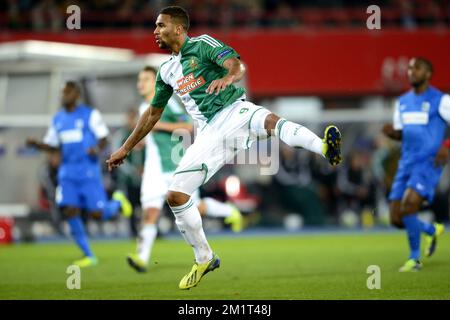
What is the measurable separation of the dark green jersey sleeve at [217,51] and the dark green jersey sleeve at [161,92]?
67 centimetres

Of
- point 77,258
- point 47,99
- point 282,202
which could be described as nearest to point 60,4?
point 47,99

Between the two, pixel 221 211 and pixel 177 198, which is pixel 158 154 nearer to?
pixel 221 211

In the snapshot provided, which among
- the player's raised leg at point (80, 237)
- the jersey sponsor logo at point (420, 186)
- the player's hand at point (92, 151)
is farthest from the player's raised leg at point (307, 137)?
the player's raised leg at point (80, 237)

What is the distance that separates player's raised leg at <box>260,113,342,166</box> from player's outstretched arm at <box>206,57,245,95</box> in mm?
581

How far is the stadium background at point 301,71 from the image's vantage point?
928 inches

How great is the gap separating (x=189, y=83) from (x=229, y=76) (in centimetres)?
89

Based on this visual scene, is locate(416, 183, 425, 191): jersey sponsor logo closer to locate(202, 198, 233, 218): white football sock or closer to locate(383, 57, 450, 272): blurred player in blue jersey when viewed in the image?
locate(383, 57, 450, 272): blurred player in blue jersey

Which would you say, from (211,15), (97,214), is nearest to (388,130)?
(97,214)

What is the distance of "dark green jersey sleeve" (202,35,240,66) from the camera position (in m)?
8.45

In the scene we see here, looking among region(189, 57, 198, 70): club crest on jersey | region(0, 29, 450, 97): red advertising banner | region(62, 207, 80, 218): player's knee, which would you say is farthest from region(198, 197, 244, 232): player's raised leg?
region(0, 29, 450, 97): red advertising banner

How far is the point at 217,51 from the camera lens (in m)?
8.59

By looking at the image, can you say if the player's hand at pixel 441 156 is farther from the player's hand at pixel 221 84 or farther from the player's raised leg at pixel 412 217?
the player's hand at pixel 221 84
